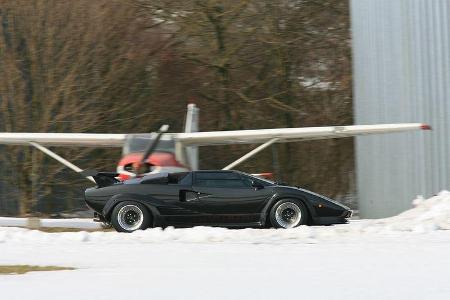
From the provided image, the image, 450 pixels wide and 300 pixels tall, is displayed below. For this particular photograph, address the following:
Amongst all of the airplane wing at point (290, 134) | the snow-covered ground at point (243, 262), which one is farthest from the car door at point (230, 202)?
the airplane wing at point (290, 134)

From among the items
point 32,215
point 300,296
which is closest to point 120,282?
point 300,296

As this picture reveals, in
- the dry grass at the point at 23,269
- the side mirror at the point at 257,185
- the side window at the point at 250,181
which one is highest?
the side window at the point at 250,181

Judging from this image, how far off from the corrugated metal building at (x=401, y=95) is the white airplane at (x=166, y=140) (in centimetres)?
107

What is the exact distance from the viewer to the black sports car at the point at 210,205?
15.2m

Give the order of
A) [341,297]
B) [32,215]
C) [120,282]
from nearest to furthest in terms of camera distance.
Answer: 1. [341,297]
2. [120,282]
3. [32,215]

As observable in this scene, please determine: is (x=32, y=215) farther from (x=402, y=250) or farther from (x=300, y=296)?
(x=300, y=296)

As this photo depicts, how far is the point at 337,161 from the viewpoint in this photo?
30.9 metres

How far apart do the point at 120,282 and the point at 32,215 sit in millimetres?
19351

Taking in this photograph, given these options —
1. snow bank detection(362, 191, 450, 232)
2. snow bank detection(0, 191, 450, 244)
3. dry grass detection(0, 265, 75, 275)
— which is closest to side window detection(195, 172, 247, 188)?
snow bank detection(0, 191, 450, 244)

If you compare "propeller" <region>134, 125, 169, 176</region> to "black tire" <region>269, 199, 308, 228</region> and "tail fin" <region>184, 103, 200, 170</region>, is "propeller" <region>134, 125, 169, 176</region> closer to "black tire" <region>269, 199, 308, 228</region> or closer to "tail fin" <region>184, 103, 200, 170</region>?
"tail fin" <region>184, 103, 200, 170</region>

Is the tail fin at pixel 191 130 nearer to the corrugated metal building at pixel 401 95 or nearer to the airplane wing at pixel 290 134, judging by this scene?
the airplane wing at pixel 290 134

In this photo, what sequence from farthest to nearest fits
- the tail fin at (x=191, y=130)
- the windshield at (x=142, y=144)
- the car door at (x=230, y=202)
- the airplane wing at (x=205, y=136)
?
1. the tail fin at (x=191, y=130)
2. the airplane wing at (x=205, y=136)
3. the windshield at (x=142, y=144)
4. the car door at (x=230, y=202)

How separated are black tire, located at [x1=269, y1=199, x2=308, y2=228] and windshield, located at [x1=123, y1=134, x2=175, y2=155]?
5.79 m

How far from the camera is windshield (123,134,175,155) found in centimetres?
2045
